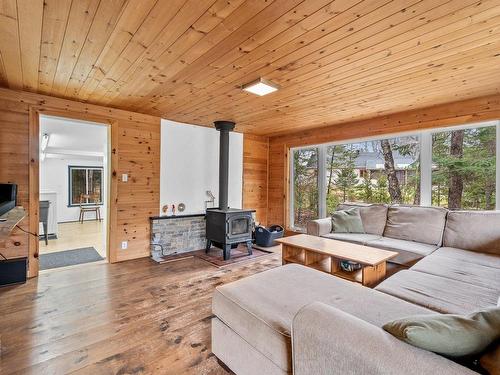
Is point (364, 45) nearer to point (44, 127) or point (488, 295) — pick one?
point (488, 295)

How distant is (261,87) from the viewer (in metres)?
2.72

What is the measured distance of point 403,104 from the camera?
344cm

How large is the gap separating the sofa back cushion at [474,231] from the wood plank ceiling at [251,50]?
4.60ft

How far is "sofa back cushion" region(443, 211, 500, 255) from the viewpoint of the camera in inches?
108

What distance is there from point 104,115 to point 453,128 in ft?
15.3

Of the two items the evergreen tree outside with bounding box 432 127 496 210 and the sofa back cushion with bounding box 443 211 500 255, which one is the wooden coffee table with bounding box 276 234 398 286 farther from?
the evergreen tree outside with bounding box 432 127 496 210

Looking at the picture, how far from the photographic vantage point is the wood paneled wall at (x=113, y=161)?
Result: 3033mm

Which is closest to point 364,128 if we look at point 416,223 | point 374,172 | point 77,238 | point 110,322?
point 374,172

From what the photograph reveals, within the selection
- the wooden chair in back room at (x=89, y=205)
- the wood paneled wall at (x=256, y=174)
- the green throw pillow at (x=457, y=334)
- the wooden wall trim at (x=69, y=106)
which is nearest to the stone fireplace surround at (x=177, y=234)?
the wood paneled wall at (x=256, y=174)

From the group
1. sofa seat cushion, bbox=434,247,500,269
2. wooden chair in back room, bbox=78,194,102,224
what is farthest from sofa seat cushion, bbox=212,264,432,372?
wooden chair in back room, bbox=78,194,102,224

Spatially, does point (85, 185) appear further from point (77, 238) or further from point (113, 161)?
point (113, 161)

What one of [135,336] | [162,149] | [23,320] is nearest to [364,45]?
[135,336]

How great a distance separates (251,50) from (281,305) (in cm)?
183

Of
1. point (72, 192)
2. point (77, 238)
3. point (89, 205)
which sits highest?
point (72, 192)
